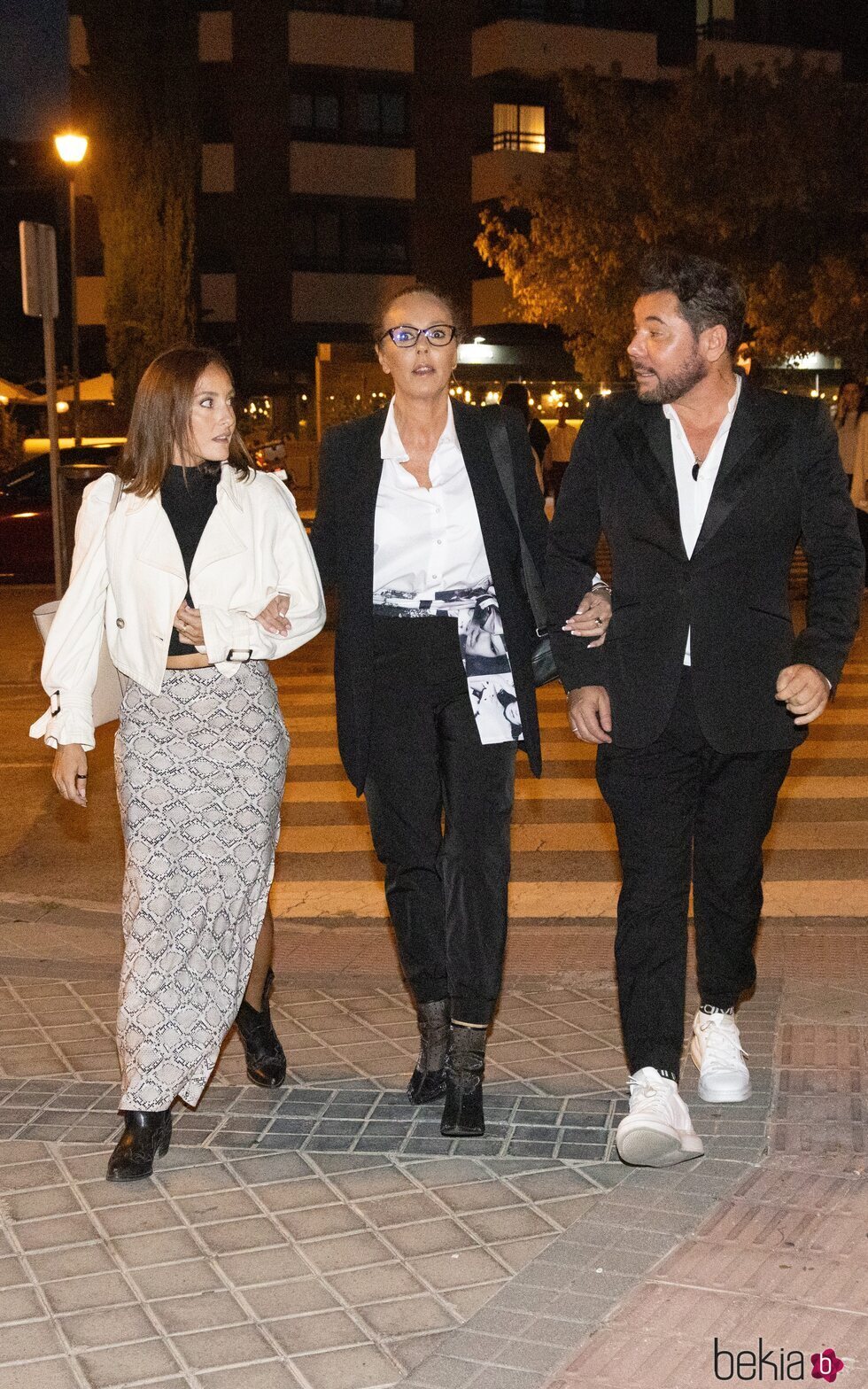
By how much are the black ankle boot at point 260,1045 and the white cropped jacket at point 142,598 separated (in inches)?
38.4

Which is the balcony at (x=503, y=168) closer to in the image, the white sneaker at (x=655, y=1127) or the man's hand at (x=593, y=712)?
the man's hand at (x=593, y=712)

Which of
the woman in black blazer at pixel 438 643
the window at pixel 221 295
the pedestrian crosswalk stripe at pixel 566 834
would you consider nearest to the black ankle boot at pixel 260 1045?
the woman in black blazer at pixel 438 643

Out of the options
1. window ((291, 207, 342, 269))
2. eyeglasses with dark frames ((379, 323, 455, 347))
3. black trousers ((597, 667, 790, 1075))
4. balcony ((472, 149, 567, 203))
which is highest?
balcony ((472, 149, 567, 203))

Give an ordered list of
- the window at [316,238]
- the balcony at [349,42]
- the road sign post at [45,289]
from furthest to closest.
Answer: the window at [316,238], the balcony at [349,42], the road sign post at [45,289]

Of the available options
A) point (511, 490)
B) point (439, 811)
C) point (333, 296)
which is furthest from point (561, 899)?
point (333, 296)

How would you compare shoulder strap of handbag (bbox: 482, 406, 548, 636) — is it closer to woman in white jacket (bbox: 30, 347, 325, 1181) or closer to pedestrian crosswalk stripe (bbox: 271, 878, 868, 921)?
woman in white jacket (bbox: 30, 347, 325, 1181)

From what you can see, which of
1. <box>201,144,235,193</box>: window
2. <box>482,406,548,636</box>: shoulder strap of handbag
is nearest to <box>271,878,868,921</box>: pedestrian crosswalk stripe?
<box>482,406,548,636</box>: shoulder strap of handbag

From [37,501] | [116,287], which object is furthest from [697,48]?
[37,501]

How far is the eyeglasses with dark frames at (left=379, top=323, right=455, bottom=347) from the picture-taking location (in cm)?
460

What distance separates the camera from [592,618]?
451cm

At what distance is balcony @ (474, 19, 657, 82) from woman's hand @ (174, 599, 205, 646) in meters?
40.3

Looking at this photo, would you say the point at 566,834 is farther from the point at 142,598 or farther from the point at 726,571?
the point at 142,598

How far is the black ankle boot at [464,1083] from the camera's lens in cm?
461

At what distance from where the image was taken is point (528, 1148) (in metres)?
4.50
